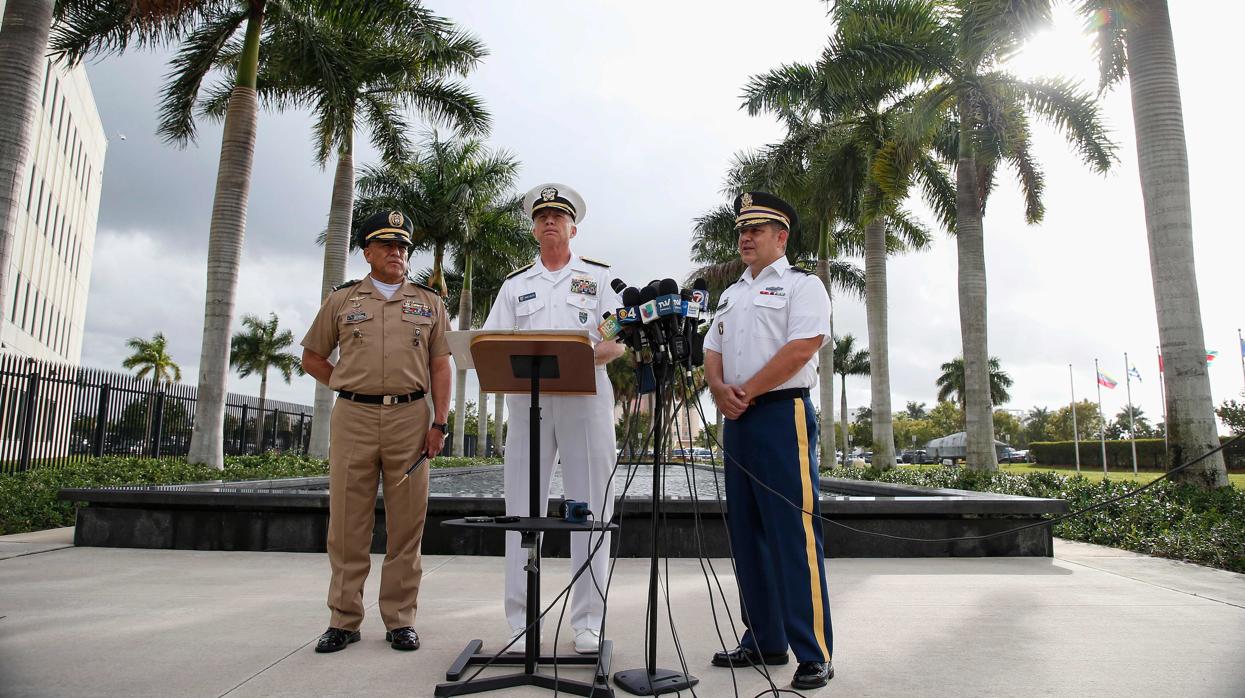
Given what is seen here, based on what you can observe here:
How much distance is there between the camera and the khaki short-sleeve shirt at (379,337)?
3.83 meters

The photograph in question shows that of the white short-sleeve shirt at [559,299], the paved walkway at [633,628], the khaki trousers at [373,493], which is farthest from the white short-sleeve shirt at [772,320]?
the khaki trousers at [373,493]

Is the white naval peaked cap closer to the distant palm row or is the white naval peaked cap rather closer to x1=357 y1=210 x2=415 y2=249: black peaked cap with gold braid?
x1=357 y1=210 x2=415 y2=249: black peaked cap with gold braid

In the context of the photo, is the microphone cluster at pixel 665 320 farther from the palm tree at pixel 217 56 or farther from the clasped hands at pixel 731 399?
the palm tree at pixel 217 56

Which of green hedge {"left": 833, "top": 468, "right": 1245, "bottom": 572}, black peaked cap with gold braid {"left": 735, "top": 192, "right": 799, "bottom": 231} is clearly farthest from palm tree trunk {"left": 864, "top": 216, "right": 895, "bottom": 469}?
black peaked cap with gold braid {"left": 735, "top": 192, "right": 799, "bottom": 231}

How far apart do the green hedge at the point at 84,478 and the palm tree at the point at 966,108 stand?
12.6 m

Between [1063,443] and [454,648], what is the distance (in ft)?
226

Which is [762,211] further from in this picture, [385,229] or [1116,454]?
[1116,454]

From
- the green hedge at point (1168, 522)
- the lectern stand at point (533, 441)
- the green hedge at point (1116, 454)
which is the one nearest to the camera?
the lectern stand at point (533, 441)

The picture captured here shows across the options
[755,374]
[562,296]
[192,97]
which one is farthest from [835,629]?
[192,97]

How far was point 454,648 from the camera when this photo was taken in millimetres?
3619

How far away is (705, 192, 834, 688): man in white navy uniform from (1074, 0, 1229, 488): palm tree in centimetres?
772

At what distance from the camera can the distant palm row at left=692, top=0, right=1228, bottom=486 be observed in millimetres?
9258

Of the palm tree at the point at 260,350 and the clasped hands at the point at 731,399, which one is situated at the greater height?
the palm tree at the point at 260,350

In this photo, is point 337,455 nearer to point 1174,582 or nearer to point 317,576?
point 317,576
